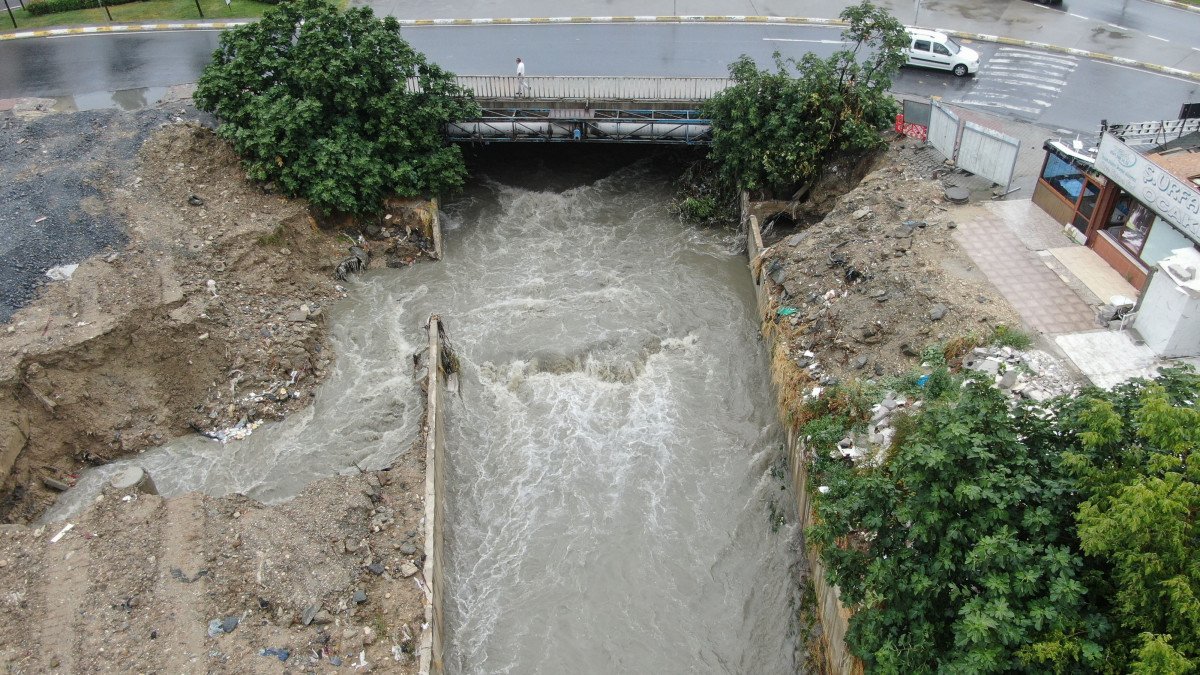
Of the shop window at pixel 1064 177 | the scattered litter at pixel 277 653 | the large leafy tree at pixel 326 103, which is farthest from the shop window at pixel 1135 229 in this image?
the scattered litter at pixel 277 653

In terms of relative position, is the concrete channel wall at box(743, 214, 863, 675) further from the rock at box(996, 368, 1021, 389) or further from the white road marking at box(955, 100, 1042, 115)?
the white road marking at box(955, 100, 1042, 115)

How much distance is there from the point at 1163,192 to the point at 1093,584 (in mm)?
11847

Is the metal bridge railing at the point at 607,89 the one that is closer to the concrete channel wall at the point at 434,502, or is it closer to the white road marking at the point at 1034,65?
the concrete channel wall at the point at 434,502

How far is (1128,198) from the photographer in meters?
20.7

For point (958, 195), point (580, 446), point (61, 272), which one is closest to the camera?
point (580, 446)

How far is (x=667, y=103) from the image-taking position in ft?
97.1

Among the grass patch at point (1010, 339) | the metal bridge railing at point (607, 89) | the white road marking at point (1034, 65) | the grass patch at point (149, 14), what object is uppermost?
the grass patch at point (149, 14)

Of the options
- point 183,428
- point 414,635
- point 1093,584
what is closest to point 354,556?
point 414,635

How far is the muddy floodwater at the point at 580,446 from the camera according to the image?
17797 millimetres

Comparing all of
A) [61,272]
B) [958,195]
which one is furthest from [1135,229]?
[61,272]

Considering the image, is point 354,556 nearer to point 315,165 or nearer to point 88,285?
point 88,285

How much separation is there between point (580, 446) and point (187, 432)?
10484 mm

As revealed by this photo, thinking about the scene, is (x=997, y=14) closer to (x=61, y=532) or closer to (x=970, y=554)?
(x=970, y=554)

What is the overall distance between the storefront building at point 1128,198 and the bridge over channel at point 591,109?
11.7 m
